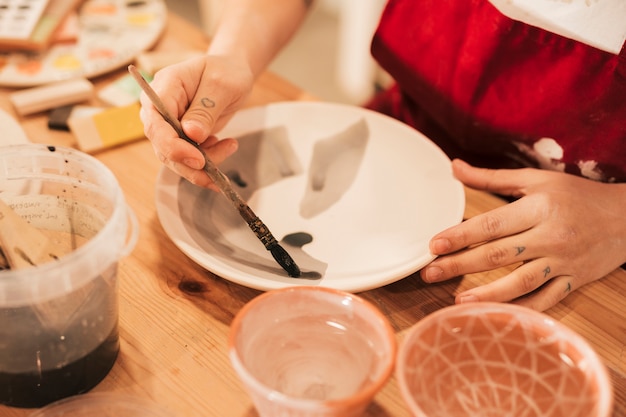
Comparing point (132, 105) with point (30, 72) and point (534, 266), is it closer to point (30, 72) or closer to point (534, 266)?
point (30, 72)

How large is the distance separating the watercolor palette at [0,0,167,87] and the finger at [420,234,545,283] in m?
0.62

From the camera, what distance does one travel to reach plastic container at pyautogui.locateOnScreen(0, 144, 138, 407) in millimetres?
456

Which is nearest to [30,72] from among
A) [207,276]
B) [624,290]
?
[207,276]

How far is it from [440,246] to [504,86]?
0.30m

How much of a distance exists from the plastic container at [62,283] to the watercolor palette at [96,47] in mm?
441

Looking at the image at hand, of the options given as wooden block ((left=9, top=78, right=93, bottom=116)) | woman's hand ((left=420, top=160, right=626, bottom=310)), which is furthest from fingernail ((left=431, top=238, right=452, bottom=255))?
wooden block ((left=9, top=78, right=93, bottom=116))

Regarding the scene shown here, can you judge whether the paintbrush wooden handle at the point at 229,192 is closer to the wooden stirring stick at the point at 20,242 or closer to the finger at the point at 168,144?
the finger at the point at 168,144

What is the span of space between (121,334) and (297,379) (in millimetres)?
202

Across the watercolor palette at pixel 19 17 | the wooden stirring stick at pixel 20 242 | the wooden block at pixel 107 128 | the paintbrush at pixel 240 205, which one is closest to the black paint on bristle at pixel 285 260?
the paintbrush at pixel 240 205

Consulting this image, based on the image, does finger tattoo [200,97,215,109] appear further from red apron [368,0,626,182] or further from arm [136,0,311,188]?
red apron [368,0,626,182]

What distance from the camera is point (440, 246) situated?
0.64 meters

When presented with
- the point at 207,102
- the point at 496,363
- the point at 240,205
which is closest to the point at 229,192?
the point at 240,205

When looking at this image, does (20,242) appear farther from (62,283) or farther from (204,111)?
(204,111)

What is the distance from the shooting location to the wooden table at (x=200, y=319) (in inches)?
21.4
